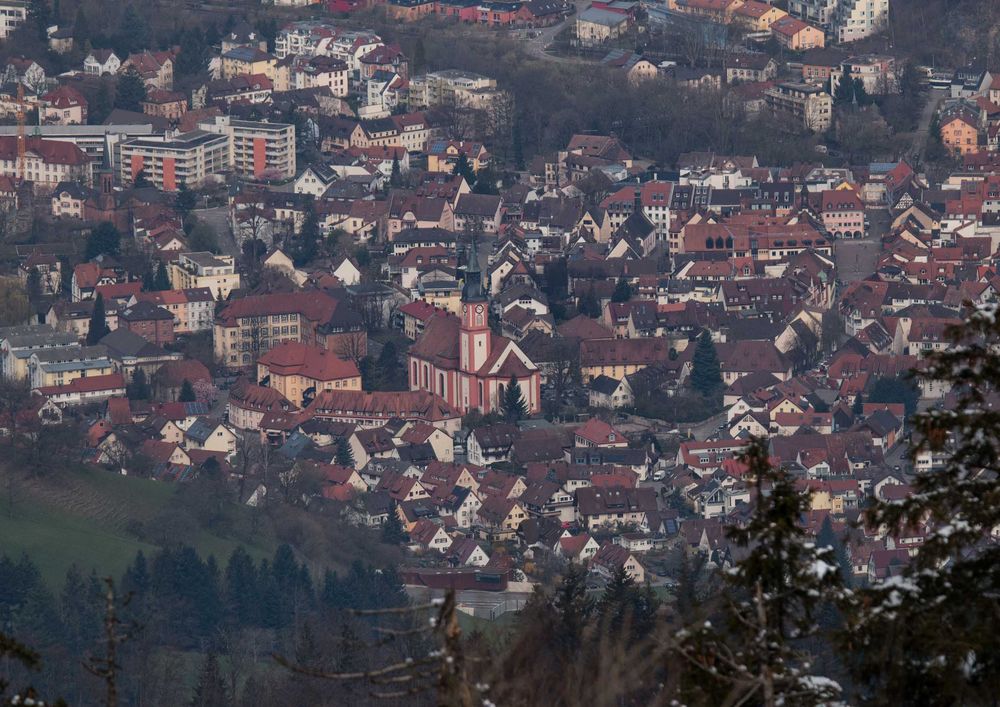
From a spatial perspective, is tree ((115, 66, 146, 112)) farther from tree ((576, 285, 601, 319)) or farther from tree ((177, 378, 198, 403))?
tree ((177, 378, 198, 403))

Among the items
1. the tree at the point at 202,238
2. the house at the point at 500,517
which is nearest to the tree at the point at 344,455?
the house at the point at 500,517

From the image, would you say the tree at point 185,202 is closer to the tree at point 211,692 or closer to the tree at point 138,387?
the tree at point 138,387

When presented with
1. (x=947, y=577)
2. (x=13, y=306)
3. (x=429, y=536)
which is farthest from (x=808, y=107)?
(x=947, y=577)

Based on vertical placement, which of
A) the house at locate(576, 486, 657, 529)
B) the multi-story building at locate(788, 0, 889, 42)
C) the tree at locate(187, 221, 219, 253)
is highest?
the multi-story building at locate(788, 0, 889, 42)

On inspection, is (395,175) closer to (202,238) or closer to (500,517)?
(202,238)

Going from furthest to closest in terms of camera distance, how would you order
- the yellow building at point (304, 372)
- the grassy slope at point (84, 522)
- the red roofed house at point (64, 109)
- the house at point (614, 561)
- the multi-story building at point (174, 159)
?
the red roofed house at point (64, 109), the multi-story building at point (174, 159), the yellow building at point (304, 372), the house at point (614, 561), the grassy slope at point (84, 522)

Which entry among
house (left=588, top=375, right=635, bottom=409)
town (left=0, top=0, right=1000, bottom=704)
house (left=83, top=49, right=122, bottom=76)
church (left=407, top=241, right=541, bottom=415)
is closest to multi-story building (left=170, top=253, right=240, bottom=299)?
town (left=0, top=0, right=1000, bottom=704)
